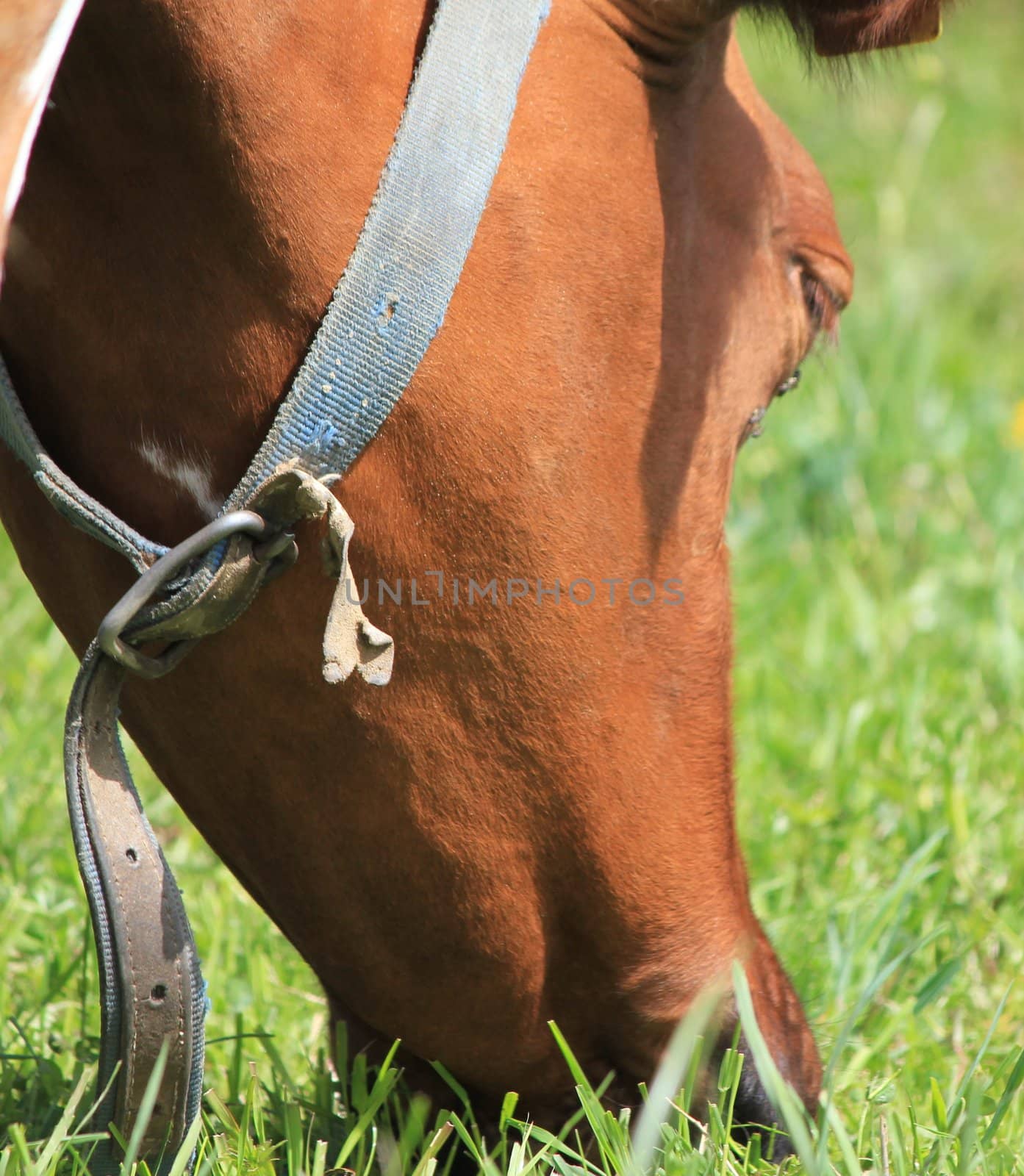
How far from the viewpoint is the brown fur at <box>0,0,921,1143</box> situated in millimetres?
1076

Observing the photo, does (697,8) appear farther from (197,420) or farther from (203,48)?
(197,420)

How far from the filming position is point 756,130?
1.33 metres

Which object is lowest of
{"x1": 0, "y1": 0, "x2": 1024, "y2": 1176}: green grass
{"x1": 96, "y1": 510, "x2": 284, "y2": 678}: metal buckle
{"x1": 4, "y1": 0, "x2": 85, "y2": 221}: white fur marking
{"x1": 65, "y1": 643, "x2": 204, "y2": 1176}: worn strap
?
{"x1": 0, "y1": 0, "x2": 1024, "y2": 1176}: green grass

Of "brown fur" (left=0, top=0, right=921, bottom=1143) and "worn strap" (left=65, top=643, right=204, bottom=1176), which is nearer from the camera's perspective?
"brown fur" (left=0, top=0, right=921, bottom=1143)

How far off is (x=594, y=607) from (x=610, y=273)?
0.26m

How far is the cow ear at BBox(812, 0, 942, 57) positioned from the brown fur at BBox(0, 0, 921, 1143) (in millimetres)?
93

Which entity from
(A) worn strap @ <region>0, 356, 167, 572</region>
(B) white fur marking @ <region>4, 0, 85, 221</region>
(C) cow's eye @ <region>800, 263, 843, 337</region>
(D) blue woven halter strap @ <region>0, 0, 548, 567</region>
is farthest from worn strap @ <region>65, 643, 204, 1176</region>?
(C) cow's eye @ <region>800, 263, 843, 337</region>

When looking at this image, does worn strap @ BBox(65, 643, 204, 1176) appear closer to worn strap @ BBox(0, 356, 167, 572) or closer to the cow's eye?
worn strap @ BBox(0, 356, 167, 572)

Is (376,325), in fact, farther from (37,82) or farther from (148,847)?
(148,847)

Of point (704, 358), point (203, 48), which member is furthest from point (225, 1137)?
point (203, 48)

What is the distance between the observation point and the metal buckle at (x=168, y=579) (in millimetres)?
1097

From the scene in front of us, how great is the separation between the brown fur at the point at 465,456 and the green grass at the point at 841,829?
0.13 meters

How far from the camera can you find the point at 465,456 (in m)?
1.12

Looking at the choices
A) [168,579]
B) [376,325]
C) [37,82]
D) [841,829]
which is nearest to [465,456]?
[376,325]
